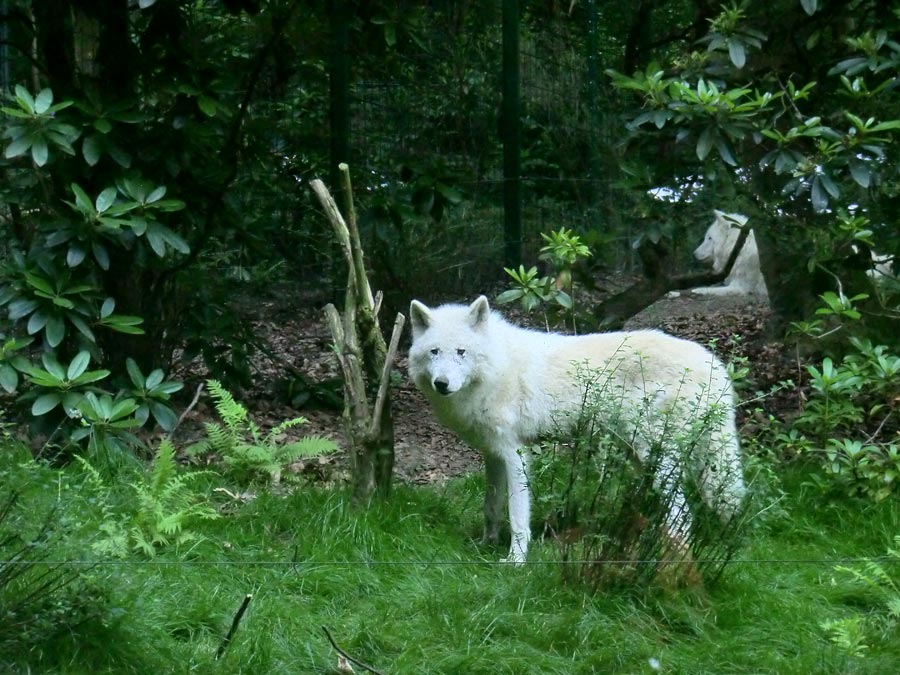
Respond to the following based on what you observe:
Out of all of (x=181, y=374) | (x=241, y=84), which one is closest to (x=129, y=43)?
(x=241, y=84)

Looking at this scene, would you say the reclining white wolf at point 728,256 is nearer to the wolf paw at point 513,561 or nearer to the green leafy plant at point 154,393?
the wolf paw at point 513,561

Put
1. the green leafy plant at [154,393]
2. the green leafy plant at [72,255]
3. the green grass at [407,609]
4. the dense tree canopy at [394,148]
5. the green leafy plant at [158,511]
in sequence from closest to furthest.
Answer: the green grass at [407,609], the green leafy plant at [158,511], the green leafy plant at [72,255], the dense tree canopy at [394,148], the green leafy plant at [154,393]

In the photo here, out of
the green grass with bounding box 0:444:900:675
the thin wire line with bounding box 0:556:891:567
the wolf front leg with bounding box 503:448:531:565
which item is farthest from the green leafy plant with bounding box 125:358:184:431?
the wolf front leg with bounding box 503:448:531:565

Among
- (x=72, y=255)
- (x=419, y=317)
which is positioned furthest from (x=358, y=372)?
(x=72, y=255)

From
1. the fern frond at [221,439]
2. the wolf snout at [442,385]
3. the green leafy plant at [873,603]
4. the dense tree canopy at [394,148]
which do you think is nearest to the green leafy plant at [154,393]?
the dense tree canopy at [394,148]

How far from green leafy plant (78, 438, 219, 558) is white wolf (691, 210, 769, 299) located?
4.98m

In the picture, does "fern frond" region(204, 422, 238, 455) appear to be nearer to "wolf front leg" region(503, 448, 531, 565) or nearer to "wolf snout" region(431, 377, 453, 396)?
"wolf snout" region(431, 377, 453, 396)

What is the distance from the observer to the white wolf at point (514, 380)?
595 cm

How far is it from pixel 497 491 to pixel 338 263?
3795 millimetres

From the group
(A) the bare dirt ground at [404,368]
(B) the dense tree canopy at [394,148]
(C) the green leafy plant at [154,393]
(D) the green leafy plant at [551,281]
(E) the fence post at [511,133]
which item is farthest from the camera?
(E) the fence post at [511,133]

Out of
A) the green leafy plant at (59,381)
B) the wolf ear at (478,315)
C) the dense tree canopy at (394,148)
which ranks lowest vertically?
the green leafy plant at (59,381)

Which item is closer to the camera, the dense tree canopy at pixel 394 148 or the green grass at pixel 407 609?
the green grass at pixel 407 609

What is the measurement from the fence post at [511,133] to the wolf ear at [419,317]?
333cm

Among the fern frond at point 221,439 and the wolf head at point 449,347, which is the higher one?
the wolf head at point 449,347
